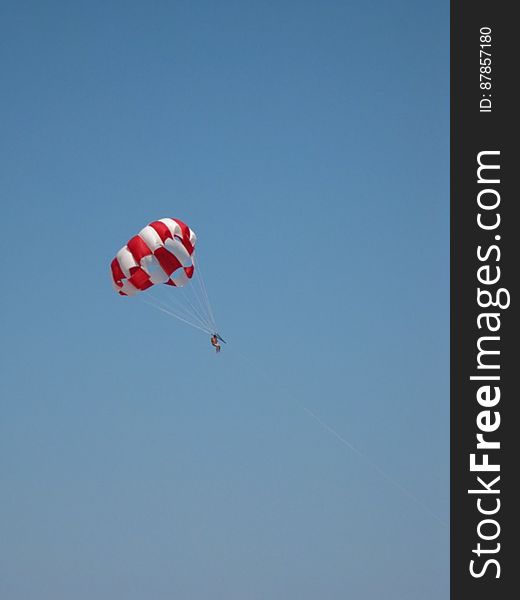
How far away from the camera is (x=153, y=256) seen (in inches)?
1593

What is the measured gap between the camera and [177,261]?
40781 mm

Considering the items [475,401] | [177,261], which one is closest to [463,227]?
[475,401]

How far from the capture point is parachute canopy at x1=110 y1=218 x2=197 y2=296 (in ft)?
132

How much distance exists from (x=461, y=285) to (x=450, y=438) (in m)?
2.94

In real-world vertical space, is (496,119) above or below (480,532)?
above

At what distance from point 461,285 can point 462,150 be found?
260cm

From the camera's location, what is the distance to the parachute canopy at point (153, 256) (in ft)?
132

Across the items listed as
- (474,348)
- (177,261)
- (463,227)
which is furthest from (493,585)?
(177,261)

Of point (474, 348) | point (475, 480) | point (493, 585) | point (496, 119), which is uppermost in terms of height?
point (496, 119)

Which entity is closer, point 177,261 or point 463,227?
point 463,227

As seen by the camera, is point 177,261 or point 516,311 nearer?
point 516,311

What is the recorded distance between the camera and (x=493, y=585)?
25562 millimetres

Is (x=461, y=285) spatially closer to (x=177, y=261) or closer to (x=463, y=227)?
(x=463, y=227)

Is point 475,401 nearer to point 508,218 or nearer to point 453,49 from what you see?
point 508,218
